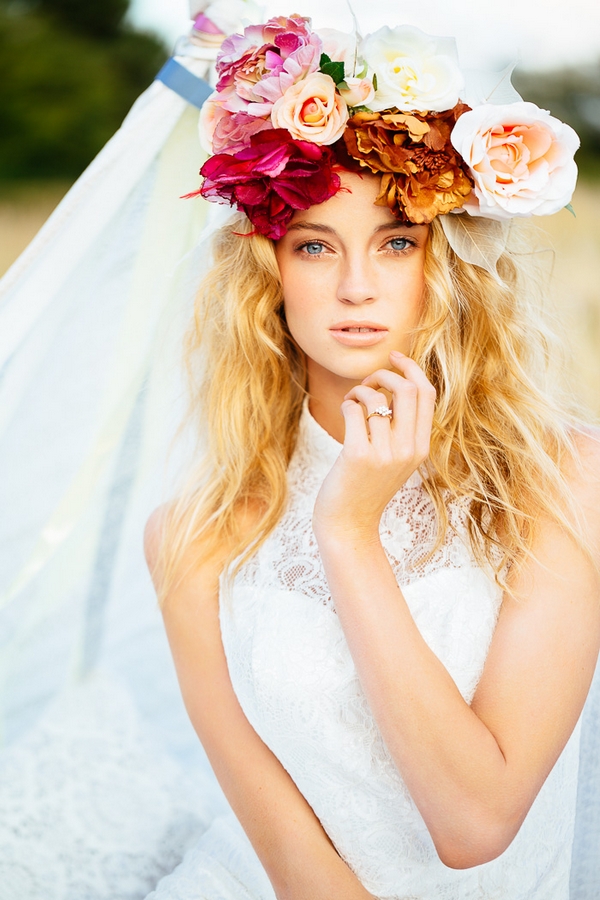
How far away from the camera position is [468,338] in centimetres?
188

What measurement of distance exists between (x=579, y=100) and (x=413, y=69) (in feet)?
27.7

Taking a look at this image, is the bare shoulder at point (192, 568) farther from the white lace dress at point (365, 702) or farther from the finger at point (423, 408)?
the finger at point (423, 408)

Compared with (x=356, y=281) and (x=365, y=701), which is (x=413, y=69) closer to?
(x=356, y=281)

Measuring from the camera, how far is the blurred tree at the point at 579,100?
28.9 feet

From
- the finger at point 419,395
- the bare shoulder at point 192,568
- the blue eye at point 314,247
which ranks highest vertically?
the blue eye at point 314,247

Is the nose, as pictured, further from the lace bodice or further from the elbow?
the elbow

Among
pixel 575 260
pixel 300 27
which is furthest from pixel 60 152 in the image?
pixel 300 27

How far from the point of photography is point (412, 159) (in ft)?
5.39

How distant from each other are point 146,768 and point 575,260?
16.8ft

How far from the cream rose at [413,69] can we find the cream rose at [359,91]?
0.5 inches

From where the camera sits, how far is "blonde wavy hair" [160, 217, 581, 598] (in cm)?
178

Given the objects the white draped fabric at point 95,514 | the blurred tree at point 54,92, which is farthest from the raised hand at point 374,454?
the blurred tree at point 54,92

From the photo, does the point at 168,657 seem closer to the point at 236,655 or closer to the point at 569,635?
the point at 236,655

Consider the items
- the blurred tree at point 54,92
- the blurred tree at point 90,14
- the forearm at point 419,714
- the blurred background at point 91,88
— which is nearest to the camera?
the forearm at point 419,714
